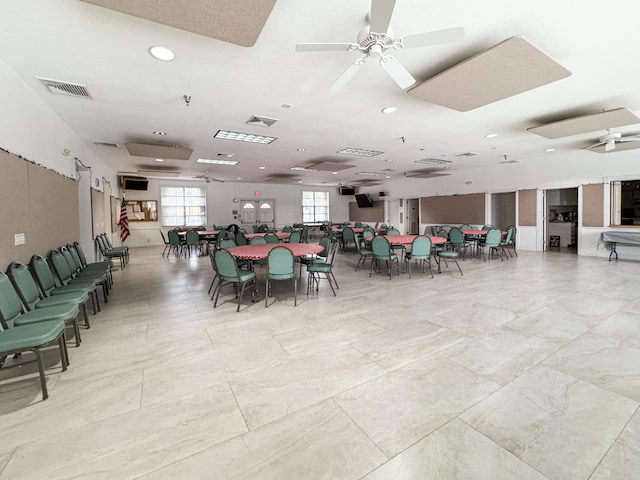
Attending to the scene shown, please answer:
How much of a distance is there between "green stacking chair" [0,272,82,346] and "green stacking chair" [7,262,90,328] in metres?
0.10

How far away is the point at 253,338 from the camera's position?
3180 millimetres

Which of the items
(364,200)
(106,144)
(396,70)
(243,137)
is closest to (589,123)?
(396,70)

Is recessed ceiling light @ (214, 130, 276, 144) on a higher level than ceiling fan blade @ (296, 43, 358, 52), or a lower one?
higher

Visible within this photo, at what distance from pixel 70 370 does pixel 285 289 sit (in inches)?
127

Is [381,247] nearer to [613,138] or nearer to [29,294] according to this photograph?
[29,294]

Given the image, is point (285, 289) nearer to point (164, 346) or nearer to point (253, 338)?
point (253, 338)

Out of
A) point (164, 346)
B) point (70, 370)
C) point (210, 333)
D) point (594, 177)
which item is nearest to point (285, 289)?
point (210, 333)

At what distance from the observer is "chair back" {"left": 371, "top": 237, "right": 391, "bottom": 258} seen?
19.4 feet

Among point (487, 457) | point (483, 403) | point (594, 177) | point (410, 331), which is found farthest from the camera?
point (594, 177)

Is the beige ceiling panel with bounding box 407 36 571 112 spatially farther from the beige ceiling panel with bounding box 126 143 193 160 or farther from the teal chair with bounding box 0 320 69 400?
the beige ceiling panel with bounding box 126 143 193 160

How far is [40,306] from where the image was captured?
112 inches

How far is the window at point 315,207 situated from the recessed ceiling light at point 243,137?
1015cm

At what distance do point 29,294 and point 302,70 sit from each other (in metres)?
3.83

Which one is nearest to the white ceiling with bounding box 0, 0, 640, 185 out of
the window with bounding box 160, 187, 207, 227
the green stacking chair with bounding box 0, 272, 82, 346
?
the green stacking chair with bounding box 0, 272, 82, 346
